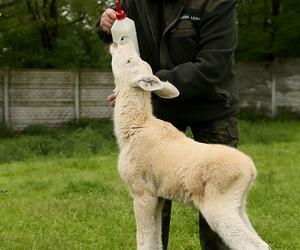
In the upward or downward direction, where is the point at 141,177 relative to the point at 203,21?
downward

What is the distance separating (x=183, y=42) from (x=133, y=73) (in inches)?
17.5

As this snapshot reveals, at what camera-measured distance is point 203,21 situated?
151 inches

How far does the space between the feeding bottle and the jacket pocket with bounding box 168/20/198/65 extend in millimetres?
238

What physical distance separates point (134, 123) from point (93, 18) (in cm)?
1391

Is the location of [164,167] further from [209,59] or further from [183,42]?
[183,42]

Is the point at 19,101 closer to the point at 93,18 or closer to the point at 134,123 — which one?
the point at 93,18

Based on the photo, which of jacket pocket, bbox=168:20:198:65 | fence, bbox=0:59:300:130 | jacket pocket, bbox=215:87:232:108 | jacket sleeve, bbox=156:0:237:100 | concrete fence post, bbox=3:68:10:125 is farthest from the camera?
fence, bbox=0:59:300:130

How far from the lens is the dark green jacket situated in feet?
12.4

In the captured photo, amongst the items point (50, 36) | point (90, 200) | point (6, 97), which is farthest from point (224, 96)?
point (50, 36)

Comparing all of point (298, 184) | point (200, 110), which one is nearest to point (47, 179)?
point (298, 184)

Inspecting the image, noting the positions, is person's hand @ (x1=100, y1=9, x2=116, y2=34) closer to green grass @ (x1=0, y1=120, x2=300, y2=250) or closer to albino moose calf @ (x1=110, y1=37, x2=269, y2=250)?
albino moose calf @ (x1=110, y1=37, x2=269, y2=250)

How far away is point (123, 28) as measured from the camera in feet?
12.6

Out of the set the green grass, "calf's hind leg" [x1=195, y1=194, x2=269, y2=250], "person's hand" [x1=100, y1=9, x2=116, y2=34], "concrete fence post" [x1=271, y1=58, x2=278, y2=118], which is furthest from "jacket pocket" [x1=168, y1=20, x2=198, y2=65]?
"concrete fence post" [x1=271, y1=58, x2=278, y2=118]

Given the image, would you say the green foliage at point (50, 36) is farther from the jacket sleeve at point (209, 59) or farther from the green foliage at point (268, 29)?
the jacket sleeve at point (209, 59)
